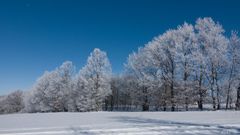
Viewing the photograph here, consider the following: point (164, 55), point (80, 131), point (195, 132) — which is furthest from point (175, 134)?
point (164, 55)

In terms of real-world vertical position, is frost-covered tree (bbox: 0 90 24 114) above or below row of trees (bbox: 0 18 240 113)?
below

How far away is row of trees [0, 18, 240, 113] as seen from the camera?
118 ft

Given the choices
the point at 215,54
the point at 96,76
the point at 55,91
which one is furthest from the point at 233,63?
the point at 55,91

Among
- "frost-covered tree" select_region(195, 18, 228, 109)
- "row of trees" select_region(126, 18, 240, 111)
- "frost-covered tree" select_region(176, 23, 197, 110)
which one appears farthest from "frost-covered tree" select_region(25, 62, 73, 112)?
"frost-covered tree" select_region(195, 18, 228, 109)

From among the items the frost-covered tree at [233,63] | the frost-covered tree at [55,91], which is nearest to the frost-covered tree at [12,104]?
the frost-covered tree at [55,91]

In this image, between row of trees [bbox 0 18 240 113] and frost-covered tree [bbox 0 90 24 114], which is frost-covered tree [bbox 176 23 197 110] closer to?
row of trees [bbox 0 18 240 113]

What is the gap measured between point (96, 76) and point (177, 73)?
44.8 ft

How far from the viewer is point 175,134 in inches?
404

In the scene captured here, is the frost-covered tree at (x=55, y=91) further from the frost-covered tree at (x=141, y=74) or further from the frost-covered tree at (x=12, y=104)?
the frost-covered tree at (x=12, y=104)

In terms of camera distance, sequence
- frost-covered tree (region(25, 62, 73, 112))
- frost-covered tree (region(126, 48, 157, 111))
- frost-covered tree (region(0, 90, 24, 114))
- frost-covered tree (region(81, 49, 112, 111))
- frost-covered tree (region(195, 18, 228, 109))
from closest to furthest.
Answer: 1. frost-covered tree (region(195, 18, 228, 109))
2. frost-covered tree (region(126, 48, 157, 111))
3. frost-covered tree (region(81, 49, 112, 111))
4. frost-covered tree (region(25, 62, 73, 112))
5. frost-covered tree (region(0, 90, 24, 114))

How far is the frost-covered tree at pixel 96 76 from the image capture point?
46.0 m

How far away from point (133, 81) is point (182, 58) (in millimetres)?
11596

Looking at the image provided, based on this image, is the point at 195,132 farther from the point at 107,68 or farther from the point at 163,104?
the point at 107,68

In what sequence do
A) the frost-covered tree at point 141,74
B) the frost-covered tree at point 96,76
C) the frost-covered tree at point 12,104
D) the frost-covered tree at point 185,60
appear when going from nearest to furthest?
1. the frost-covered tree at point 185,60
2. the frost-covered tree at point 141,74
3. the frost-covered tree at point 96,76
4. the frost-covered tree at point 12,104
